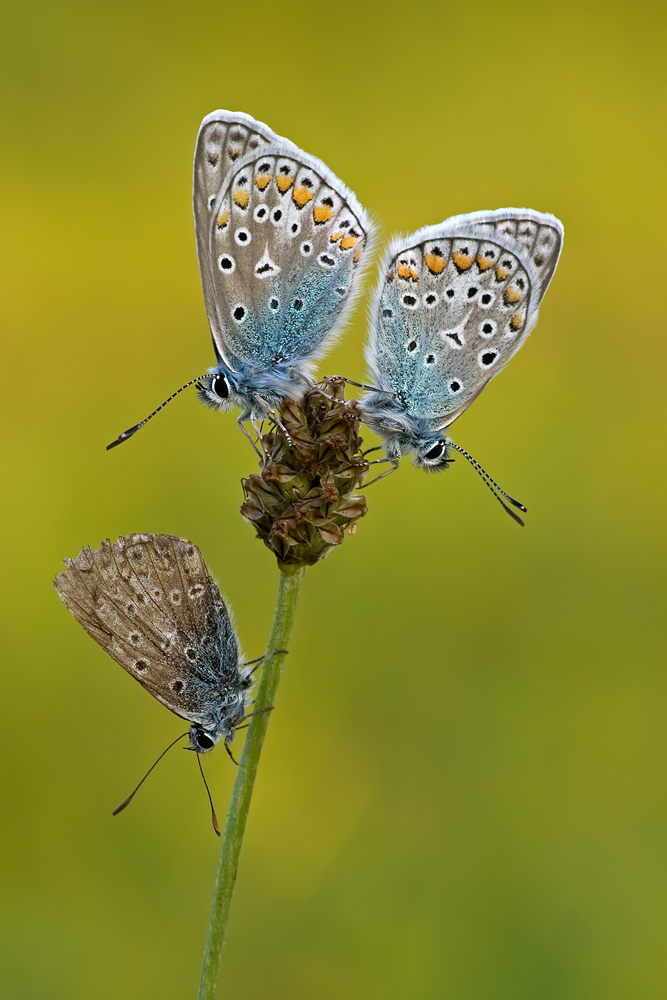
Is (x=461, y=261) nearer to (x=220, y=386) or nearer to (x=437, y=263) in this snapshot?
(x=437, y=263)

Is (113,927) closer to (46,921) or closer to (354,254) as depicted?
(46,921)

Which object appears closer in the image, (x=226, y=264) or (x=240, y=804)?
(x=240, y=804)

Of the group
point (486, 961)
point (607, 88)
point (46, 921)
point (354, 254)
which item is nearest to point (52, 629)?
point (46, 921)

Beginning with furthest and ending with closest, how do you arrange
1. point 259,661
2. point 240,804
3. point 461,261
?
1. point 461,261
2. point 259,661
3. point 240,804

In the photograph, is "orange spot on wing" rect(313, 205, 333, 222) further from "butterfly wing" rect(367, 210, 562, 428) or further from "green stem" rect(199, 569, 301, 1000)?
"green stem" rect(199, 569, 301, 1000)

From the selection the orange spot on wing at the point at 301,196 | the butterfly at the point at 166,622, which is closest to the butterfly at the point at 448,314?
the orange spot on wing at the point at 301,196

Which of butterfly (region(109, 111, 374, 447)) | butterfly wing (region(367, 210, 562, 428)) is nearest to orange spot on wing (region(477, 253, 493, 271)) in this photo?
butterfly wing (region(367, 210, 562, 428))

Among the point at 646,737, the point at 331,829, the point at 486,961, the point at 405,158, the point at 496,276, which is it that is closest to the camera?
the point at 496,276

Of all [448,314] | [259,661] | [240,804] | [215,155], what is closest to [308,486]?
[259,661]
